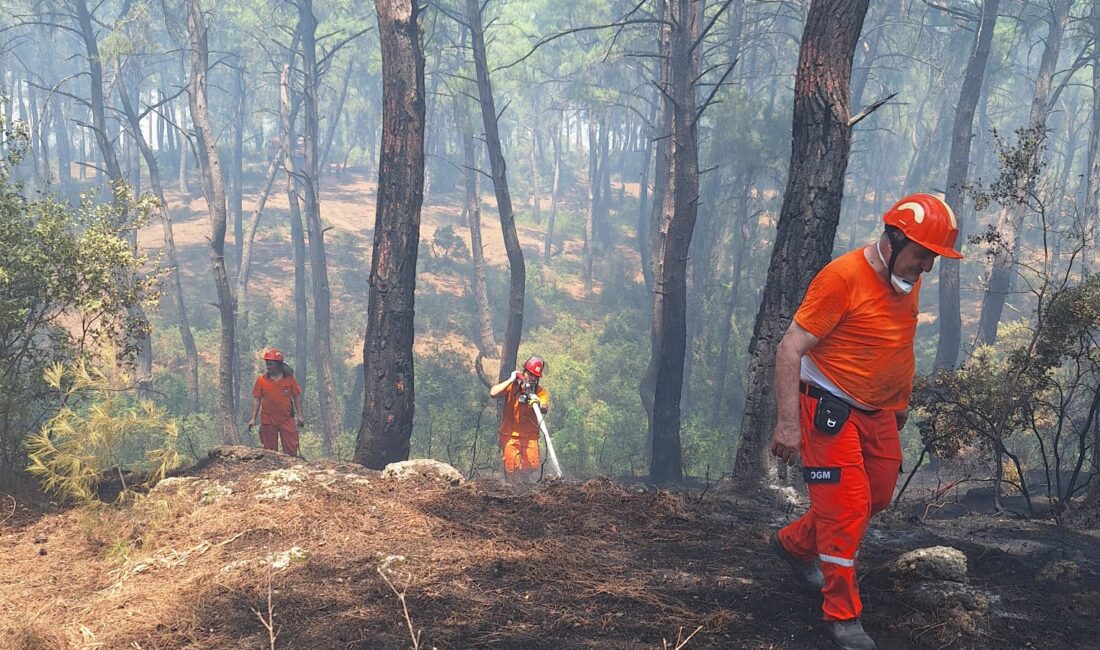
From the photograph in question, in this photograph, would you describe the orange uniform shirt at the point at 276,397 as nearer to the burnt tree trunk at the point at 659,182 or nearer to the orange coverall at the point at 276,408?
the orange coverall at the point at 276,408

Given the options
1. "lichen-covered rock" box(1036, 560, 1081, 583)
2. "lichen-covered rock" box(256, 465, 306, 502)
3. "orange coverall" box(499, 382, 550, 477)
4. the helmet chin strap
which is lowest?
"orange coverall" box(499, 382, 550, 477)

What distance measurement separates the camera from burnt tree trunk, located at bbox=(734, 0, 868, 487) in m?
6.28

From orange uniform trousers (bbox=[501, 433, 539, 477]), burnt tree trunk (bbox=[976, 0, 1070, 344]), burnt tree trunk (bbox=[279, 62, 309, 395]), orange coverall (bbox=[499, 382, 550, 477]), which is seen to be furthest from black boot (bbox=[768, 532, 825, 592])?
burnt tree trunk (bbox=[279, 62, 309, 395])

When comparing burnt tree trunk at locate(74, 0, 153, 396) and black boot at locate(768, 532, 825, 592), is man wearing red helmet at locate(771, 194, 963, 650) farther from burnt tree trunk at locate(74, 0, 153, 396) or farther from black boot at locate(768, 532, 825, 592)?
burnt tree trunk at locate(74, 0, 153, 396)

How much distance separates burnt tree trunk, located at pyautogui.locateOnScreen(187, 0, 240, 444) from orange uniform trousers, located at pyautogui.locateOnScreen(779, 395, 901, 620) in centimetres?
1270

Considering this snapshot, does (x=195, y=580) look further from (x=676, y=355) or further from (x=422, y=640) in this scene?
(x=676, y=355)

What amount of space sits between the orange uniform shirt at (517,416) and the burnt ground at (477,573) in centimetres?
284

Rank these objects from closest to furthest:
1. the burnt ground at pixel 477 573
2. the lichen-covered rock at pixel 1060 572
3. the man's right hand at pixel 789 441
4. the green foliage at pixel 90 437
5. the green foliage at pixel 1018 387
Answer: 1. the man's right hand at pixel 789 441
2. the burnt ground at pixel 477 573
3. the lichen-covered rock at pixel 1060 572
4. the green foliage at pixel 90 437
5. the green foliage at pixel 1018 387

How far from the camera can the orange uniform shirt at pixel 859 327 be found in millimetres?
3311

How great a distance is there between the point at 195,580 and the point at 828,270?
12.2 feet

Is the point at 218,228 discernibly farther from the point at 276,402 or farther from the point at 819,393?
the point at 819,393

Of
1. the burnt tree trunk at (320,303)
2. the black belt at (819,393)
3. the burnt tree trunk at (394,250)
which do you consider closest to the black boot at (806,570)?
the black belt at (819,393)

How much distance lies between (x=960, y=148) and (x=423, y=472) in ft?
43.8

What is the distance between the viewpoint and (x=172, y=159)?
143 ft
